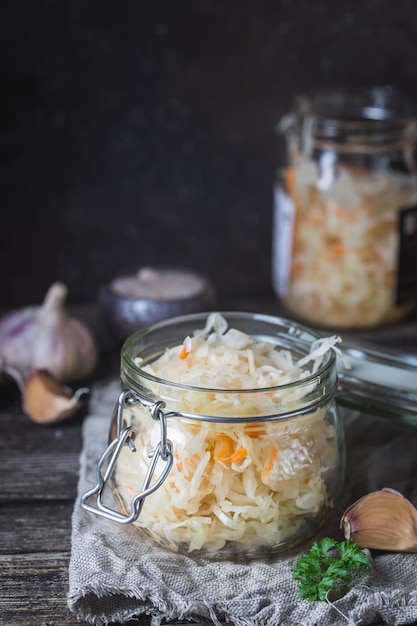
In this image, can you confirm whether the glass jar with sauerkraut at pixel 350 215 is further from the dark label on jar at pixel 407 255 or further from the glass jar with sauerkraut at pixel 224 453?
the glass jar with sauerkraut at pixel 224 453

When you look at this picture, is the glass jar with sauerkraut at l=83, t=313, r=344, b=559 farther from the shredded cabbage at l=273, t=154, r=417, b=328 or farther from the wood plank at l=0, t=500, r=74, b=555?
the shredded cabbage at l=273, t=154, r=417, b=328

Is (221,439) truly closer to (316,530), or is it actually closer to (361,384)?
(316,530)

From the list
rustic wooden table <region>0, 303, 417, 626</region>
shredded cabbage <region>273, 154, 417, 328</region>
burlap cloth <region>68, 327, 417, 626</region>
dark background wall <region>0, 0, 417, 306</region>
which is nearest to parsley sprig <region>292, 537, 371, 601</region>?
burlap cloth <region>68, 327, 417, 626</region>

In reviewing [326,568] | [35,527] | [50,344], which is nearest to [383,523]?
[326,568]

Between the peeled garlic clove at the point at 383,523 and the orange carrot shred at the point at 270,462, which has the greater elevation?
the orange carrot shred at the point at 270,462

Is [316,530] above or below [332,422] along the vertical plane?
below

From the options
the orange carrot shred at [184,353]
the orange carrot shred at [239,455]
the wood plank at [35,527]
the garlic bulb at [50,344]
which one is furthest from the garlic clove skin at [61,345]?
the orange carrot shred at [239,455]

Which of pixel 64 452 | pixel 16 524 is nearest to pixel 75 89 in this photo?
pixel 64 452
